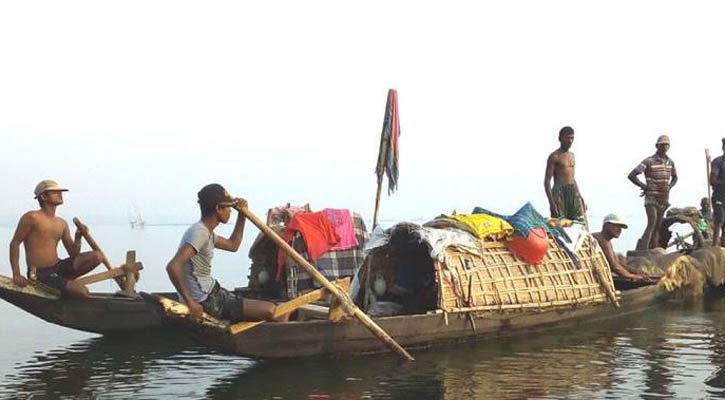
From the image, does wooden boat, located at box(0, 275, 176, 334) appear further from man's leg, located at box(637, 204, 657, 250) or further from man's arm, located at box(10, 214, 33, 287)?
man's leg, located at box(637, 204, 657, 250)

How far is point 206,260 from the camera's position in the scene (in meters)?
8.16

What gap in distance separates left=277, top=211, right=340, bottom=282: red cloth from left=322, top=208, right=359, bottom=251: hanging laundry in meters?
0.06

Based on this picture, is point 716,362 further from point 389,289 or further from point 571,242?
point 389,289

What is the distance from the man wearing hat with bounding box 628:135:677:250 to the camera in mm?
15062

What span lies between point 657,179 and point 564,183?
99.9 inches

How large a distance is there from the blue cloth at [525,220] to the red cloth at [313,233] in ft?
6.84

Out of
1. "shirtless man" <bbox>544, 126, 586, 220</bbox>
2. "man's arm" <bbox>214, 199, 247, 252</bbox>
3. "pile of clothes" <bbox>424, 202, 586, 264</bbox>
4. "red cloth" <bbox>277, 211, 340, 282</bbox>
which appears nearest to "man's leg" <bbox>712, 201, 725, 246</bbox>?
"shirtless man" <bbox>544, 126, 586, 220</bbox>

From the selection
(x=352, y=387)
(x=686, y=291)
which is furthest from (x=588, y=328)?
(x=352, y=387)

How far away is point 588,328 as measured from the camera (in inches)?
465

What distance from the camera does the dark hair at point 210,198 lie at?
26.2 feet

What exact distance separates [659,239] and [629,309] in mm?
4977

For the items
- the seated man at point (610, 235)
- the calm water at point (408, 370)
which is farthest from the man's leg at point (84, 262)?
the seated man at point (610, 235)

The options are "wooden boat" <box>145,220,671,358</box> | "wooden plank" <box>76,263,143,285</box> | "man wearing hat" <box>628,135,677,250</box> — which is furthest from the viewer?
"man wearing hat" <box>628,135,677,250</box>

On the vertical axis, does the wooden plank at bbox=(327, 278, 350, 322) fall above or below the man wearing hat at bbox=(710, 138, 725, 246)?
below
